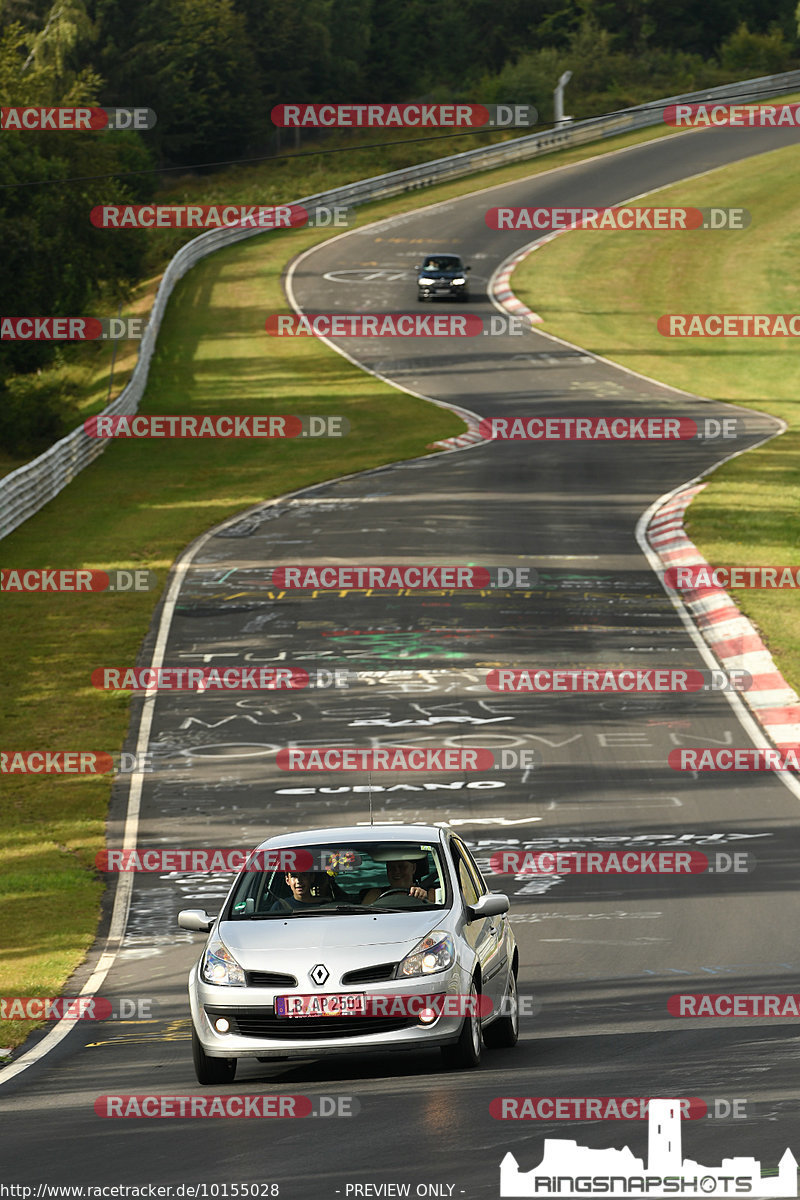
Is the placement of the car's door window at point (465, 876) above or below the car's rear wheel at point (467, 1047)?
above

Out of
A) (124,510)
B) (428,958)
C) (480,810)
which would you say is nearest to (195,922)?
(428,958)

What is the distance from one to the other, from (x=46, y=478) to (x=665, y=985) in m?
27.1

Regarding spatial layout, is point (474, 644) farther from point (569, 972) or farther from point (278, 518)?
point (569, 972)

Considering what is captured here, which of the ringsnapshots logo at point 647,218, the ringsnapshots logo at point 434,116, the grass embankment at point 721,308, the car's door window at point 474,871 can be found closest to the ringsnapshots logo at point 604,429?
the grass embankment at point 721,308

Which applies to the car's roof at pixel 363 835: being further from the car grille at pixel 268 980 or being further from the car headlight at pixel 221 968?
the car grille at pixel 268 980

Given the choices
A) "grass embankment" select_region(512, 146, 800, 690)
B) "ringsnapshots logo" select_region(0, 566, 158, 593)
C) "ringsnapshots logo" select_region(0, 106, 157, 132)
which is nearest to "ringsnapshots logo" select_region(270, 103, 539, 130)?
"grass embankment" select_region(512, 146, 800, 690)

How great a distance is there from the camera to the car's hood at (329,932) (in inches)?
380

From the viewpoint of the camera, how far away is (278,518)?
33812 millimetres

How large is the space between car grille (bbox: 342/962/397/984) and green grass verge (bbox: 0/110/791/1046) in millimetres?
3633

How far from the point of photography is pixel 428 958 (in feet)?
31.4

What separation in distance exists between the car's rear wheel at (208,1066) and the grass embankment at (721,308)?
17247 millimetres

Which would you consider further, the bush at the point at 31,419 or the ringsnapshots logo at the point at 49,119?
the ringsnapshots logo at the point at 49,119

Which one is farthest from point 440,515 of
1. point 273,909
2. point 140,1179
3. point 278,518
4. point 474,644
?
point 140,1179

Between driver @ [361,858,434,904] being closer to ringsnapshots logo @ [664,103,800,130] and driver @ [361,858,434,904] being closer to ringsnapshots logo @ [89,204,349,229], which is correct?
ringsnapshots logo @ [89,204,349,229]
